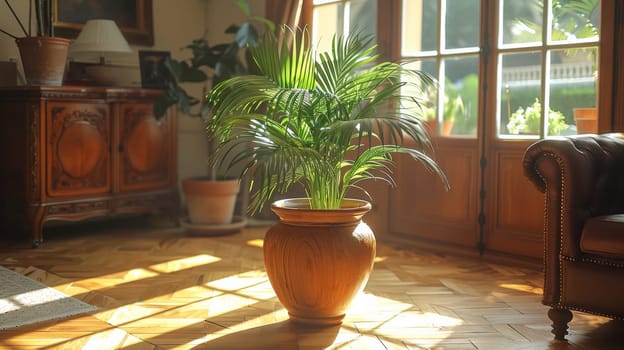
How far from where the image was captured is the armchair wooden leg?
82.6 inches

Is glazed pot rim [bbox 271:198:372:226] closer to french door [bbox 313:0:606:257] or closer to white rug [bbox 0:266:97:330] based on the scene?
white rug [bbox 0:266:97:330]

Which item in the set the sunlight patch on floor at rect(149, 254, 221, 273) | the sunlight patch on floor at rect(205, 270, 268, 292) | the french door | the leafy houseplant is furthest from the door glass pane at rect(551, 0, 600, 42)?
the sunlight patch on floor at rect(149, 254, 221, 273)

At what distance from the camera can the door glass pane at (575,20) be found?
9.57ft

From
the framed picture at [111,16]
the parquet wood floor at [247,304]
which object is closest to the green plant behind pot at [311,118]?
the parquet wood floor at [247,304]

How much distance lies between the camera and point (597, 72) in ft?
9.51

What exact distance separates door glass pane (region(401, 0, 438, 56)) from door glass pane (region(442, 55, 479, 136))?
15 cm

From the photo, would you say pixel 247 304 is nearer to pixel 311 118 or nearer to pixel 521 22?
pixel 311 118

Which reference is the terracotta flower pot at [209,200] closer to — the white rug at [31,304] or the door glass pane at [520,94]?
the white rug at [31,304]

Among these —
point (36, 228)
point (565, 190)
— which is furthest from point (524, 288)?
point (36, 228)

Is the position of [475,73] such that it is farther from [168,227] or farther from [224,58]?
[168,227]

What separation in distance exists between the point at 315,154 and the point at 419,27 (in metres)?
1.62

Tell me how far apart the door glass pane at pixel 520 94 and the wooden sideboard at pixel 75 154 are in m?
1.84

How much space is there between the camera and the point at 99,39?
3715mm

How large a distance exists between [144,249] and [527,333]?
1.96 meters
